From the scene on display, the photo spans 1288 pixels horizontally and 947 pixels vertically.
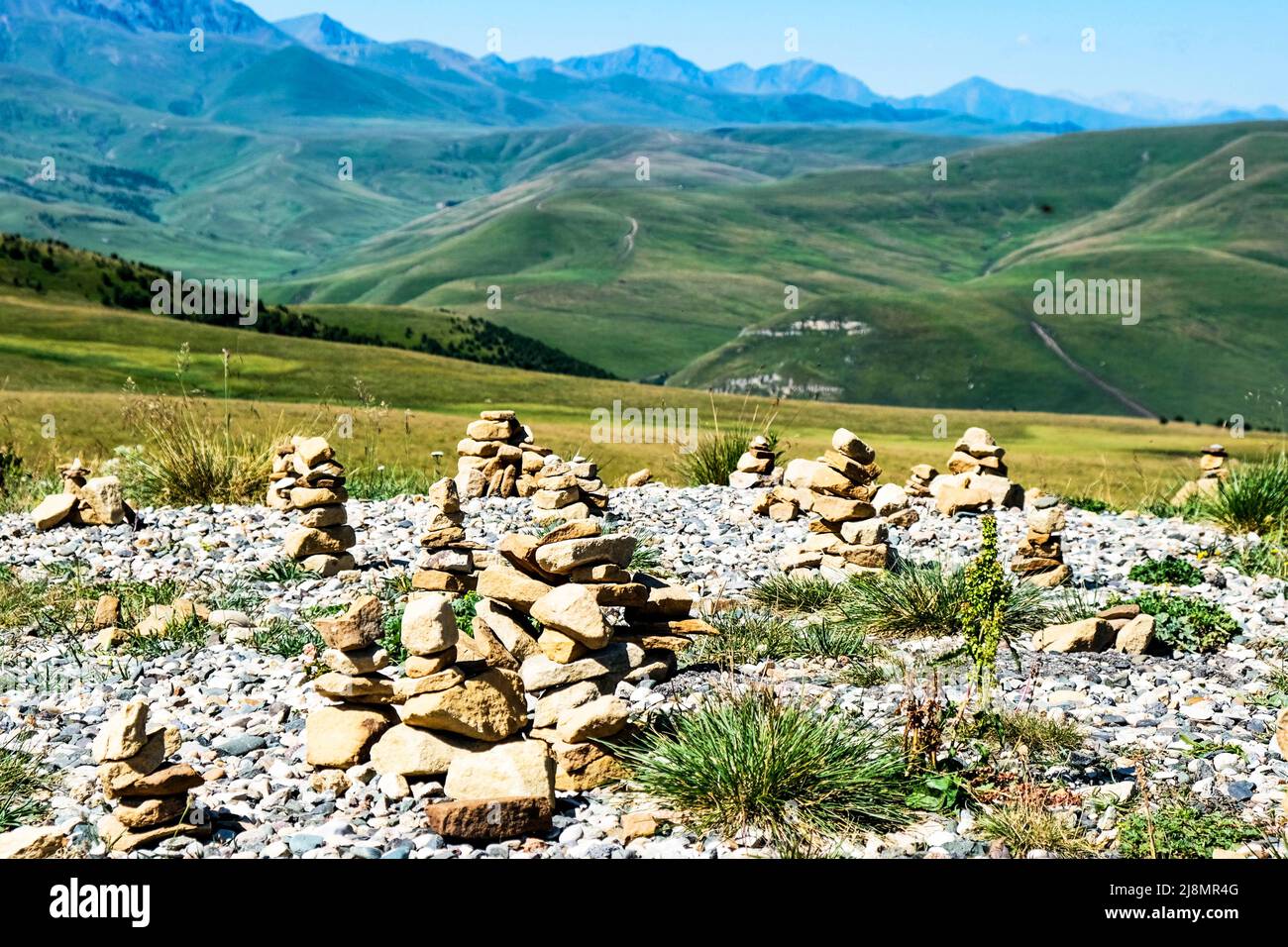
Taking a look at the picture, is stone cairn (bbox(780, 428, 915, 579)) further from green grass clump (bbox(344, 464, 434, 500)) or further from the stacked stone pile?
green grass clump (bbox(344, 464, 434, 500))

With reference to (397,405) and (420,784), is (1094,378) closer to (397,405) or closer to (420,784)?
(397,405)

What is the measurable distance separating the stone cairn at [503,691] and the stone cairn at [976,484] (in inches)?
385

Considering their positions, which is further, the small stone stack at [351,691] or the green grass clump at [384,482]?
the green grass clump at [384,482]

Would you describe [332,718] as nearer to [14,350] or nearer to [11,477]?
[11,477]

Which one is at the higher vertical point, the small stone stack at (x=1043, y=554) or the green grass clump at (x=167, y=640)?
the small stone stack at (x=1043, y=554)

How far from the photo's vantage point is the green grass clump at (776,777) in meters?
6.71

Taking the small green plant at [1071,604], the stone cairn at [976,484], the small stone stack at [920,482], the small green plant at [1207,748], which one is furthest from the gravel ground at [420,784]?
the small stone stack at [920,482]

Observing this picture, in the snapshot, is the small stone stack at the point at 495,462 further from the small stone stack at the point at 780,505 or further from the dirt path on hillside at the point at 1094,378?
the dirt path on hillside at the point at 1094,378

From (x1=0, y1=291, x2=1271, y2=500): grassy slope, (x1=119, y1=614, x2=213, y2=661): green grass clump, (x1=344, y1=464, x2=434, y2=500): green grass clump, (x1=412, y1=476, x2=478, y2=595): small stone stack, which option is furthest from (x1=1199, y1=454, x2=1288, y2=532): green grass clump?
(x1=119, y1=614, x2=213, y2=661): green grass clump

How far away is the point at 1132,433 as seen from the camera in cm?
4178

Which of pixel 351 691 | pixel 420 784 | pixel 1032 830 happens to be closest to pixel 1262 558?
pixel 1032 830

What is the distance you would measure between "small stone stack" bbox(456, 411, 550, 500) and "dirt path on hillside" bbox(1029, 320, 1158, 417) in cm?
13885

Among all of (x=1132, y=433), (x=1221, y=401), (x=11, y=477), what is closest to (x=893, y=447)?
(x=1132, y=433)

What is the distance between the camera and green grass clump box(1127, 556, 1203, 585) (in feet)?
42.6
